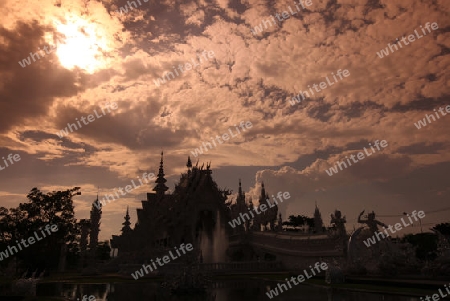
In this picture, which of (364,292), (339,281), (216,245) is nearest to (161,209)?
(216,245)

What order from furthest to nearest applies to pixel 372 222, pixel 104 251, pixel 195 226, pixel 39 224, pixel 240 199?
pixel 104 251 → pixel 240 199 → pixel 195 226 → pixel 39 224 → pixel 372 222

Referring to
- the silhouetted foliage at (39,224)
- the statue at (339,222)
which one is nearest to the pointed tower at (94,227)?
the silhouetted foliage at (39,224)

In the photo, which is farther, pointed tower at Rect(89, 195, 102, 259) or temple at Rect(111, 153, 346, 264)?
pointed tower at Rect(89, 195, 102, 259)

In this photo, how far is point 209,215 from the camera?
52469 millimetres

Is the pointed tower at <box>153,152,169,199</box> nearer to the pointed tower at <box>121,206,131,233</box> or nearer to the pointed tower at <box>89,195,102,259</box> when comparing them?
the pointed tower at <box>121,206,131,233</box>

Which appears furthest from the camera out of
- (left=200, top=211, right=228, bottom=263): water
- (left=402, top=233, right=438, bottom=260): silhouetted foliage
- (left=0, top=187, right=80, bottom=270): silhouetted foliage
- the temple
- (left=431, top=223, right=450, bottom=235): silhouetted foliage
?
(left=431, top=223, right=450, bottom=235): silhouetted foliage

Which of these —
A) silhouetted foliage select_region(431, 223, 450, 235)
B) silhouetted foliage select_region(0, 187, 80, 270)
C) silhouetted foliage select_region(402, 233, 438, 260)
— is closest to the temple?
silhouetted foliage select_region(0, 187, 80, 270)

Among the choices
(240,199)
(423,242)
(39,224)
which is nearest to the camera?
(39,224)

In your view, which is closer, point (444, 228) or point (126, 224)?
point (126, 224)

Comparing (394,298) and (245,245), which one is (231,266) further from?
(394,298)

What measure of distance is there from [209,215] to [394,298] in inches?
1515

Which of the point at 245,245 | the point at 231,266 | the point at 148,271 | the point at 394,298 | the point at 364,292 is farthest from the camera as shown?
the point at 245,245

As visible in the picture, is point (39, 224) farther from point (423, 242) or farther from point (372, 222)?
point (423, 242)

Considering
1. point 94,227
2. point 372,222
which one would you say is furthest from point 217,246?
point 372,222
